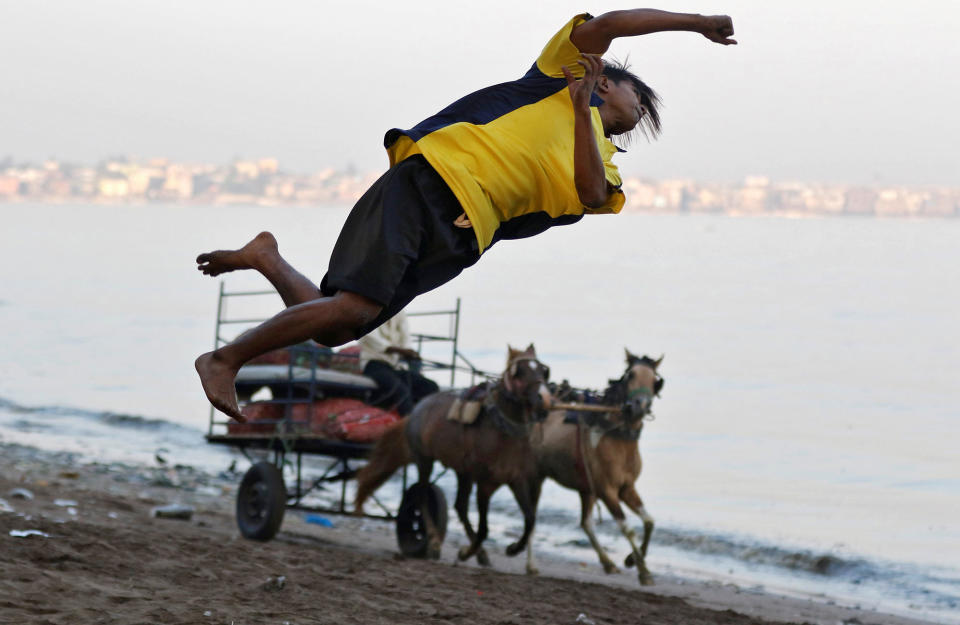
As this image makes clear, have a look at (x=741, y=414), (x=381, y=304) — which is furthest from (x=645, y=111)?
(x=741, y=414)

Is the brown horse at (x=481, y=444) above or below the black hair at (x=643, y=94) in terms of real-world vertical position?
below

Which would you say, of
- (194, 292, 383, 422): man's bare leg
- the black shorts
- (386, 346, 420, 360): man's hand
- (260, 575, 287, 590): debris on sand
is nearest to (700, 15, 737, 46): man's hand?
the black shorts

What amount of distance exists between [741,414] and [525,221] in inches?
1122

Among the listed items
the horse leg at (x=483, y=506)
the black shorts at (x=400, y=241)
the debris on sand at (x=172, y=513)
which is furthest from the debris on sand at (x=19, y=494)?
the black shorts at (x=400, y=241)

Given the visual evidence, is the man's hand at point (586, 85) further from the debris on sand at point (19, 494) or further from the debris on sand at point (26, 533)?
the debris on sand at point (19, 494)

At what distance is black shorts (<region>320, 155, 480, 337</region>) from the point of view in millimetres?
5020

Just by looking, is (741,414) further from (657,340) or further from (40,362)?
(40,362)

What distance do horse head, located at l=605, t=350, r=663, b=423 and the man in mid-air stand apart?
22.6 ft

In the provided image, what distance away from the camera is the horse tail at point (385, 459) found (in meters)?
12.6

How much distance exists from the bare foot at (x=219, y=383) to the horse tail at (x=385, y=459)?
24.7 ft

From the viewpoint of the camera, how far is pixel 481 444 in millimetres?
12391

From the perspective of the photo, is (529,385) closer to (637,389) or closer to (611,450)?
(637,389)

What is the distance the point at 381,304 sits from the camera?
5.05 m

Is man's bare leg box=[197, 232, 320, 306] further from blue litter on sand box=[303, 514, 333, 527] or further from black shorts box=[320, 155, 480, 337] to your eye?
blue litter on sand box=[303, 514, 333, 527]
